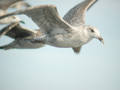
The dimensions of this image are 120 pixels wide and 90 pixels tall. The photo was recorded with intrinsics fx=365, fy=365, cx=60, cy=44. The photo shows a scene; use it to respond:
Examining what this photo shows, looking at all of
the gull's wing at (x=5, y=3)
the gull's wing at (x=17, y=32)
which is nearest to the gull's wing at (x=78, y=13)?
the gull's wing at (x=17, y=32)

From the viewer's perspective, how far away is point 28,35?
2953 millimetres

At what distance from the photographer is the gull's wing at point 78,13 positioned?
2873mm

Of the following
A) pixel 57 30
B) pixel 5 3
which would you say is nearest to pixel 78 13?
pixel 57 30

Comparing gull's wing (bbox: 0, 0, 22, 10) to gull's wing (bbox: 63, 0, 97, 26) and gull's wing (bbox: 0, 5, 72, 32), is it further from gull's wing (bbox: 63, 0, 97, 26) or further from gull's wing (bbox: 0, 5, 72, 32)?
gull's wing (bbox: 0, 5, 72, 32)

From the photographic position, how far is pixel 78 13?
2994mm

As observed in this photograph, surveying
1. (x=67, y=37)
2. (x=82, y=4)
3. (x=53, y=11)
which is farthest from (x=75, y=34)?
(x=82, y=4)

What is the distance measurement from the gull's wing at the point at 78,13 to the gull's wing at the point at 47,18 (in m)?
0.25

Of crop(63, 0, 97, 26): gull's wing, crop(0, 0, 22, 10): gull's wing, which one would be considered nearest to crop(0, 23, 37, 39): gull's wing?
crop(0, 0, 22, 10): gull's wing

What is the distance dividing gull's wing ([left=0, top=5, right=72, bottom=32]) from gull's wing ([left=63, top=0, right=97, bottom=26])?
25 cm

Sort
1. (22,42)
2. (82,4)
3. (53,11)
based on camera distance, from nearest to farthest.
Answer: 1. (53,11)
2. (22,42)
3. (82,4)

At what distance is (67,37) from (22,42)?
18.4 inches

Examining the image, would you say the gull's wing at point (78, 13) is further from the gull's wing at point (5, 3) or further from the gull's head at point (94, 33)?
the gull's wing at point (5, 3)

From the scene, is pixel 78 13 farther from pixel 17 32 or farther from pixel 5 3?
pixel 5 3

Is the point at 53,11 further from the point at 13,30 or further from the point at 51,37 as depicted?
the point at 13,30
